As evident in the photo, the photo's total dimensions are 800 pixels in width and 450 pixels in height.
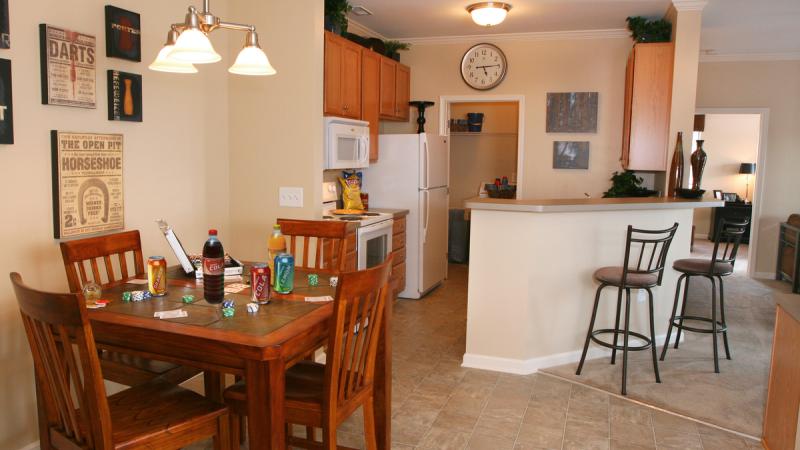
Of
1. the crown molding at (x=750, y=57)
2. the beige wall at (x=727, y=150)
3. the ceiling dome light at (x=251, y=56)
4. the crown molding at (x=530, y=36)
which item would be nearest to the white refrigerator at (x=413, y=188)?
the crown molding at (x=530, y=36)

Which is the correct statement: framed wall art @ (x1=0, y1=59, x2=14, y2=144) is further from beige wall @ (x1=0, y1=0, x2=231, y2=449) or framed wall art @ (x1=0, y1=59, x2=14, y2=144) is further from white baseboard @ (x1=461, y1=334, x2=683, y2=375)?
white baseboard @ (x1=461, y1=334, x2=683, y2=375)

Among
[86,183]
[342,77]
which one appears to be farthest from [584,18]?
[86,183]

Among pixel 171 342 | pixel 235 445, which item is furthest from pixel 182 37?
pixel 235 445

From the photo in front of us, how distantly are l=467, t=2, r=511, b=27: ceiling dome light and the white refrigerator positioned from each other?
1117mm

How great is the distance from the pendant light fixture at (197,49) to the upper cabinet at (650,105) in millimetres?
3748

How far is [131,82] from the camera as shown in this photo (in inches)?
115

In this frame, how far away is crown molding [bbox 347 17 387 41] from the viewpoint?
5555 mm

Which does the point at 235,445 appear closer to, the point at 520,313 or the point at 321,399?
the point at 321,399

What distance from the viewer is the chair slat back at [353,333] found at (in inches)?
76.4

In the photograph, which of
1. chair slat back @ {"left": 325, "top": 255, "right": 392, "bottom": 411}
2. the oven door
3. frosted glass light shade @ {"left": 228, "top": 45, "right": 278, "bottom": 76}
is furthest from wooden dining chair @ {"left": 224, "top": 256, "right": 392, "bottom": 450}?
the oven door

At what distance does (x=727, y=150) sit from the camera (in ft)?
33.6

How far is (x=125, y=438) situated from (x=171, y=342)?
0.31 meters

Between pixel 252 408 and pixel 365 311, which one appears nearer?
pixel 252 408

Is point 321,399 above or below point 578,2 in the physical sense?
below
